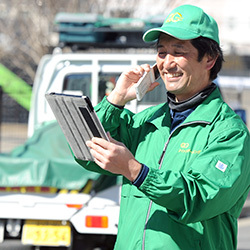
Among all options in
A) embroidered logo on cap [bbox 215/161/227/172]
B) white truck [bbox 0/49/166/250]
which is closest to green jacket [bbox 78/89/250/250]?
embroidered logo on cap [bbox 215/161/227/172]

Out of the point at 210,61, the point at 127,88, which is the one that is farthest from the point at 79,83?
the point at 210,61

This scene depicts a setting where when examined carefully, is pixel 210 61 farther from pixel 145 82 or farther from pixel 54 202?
pixel 54 202

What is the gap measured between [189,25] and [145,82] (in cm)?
43

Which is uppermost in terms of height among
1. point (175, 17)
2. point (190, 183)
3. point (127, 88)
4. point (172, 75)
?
point (175, 17)

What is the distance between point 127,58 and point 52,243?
8.37ft

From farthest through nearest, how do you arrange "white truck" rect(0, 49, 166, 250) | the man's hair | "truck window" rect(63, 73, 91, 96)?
"truck window" rect(63, 73, 91, 96), "white truck" rect(0, 49, 166, 250), the man's hair

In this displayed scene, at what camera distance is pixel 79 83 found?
8.01 metres

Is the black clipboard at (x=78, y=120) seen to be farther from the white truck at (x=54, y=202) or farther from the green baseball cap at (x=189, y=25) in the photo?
the white truck at (x=54, y=202)

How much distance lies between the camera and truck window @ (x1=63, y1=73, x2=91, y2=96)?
7973 mm

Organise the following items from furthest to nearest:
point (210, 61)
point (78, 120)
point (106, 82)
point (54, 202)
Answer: point (106, 82), point (54, 202), point (210, 61), point (78, 120)

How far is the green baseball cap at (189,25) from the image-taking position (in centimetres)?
286

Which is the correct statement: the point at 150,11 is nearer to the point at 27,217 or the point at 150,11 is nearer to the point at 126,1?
the point at 126,1

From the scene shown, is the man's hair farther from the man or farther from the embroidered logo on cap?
the embroidered logo on cap

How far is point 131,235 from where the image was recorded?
290 centimetres
